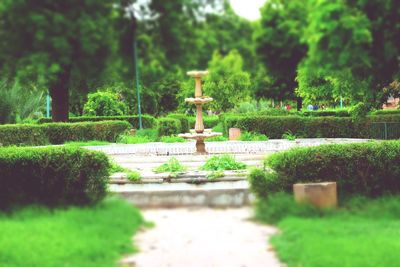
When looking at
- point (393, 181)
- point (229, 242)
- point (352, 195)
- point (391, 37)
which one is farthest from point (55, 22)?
point (393, 181)

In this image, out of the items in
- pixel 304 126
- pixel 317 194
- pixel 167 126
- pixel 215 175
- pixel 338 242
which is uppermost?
pixel 167 126

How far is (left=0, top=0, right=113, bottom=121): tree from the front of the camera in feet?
9.56

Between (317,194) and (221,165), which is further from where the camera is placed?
(221,165)

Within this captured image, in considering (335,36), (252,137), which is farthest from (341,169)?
(252,137)

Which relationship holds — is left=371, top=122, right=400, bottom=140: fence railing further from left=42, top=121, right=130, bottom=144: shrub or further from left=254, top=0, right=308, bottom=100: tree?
left=254, top=0, right=308, bottom=100: tree

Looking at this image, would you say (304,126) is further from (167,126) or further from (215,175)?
(215,175)

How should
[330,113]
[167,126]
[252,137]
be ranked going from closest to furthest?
1. [252,137]
2. [167,126]
3. [330,113]

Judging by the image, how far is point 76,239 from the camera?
5133 mm

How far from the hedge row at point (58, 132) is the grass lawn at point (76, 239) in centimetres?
916

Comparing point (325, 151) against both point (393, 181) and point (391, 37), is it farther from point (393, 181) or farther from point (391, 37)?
point (391, 37)

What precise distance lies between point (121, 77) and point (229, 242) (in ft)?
7.92

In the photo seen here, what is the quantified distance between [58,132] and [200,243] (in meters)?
11.5

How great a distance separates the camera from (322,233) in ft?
17.9

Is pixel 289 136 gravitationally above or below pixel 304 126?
below
